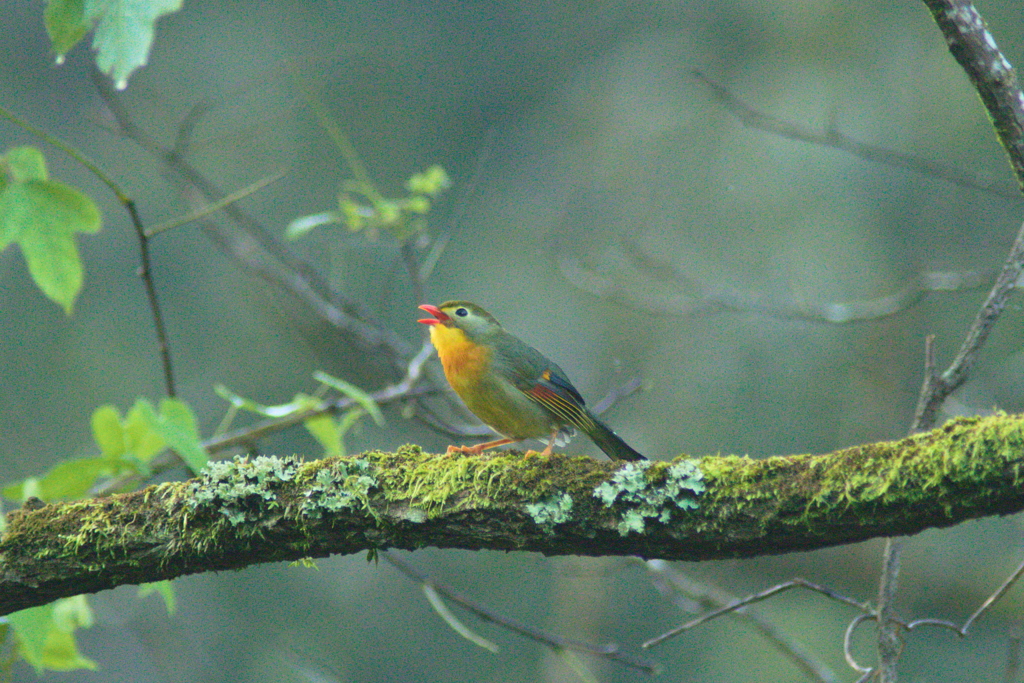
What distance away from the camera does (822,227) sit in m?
8.23

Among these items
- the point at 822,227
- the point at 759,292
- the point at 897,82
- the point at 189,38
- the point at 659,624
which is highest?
the point at 897,82

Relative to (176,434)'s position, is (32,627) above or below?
below

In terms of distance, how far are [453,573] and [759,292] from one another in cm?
404

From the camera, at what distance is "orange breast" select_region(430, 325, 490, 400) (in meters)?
3.02

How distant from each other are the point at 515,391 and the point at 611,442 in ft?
1.23

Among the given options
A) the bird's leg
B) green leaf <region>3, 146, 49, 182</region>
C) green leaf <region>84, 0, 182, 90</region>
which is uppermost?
green leaf <region>84, 0, 182, 90</region>

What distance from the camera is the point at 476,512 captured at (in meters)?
2.01

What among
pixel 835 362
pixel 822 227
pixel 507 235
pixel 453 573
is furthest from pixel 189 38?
pixel 835 362

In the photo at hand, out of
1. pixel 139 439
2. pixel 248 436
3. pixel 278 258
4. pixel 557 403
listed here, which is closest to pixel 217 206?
pixel 139 439

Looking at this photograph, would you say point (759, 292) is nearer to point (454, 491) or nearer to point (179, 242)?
point (179, 242)

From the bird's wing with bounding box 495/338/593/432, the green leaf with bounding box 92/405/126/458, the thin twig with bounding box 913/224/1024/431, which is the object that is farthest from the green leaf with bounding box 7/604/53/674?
the thin twig with bounding box 913/224/1024/431

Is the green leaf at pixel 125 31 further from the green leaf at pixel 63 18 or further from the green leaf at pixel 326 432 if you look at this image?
the green leaf at pixel 326 432

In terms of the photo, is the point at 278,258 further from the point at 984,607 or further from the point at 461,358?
the point at 984,607

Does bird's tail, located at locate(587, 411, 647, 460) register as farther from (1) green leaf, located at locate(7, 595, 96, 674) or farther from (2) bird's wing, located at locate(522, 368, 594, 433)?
(1) green leaf, located at locate(7, 595, 96, 674)
